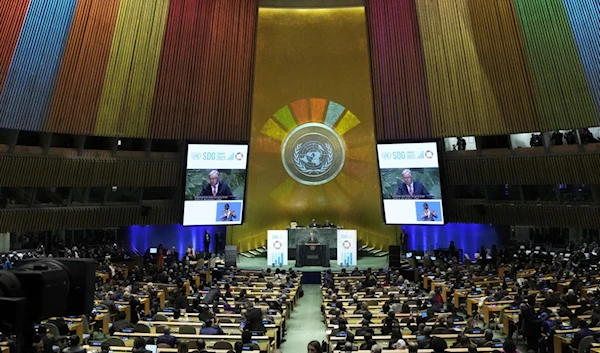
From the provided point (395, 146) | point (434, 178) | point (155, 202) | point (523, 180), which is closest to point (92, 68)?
point (155, 202)

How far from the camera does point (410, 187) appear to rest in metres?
22.4

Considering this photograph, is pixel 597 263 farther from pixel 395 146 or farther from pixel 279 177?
pixel 279 177

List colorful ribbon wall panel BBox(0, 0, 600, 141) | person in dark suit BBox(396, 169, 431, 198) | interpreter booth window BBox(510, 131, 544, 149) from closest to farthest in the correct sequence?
1. colorful ribbon wall panel BBox(0, 0, 600, 141)
2. interpreter booth window BBox(510, 131, 544, 149)
3. person in dark suit BBox(396, 169, 431, 198)

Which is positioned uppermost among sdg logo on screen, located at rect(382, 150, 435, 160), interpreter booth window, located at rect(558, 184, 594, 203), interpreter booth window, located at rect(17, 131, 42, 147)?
sdg logo on screen, located at rect(382, 150, 435, 160)

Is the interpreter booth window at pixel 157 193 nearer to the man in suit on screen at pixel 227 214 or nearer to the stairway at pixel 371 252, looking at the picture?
the man in suit on screen at pixel 227 214

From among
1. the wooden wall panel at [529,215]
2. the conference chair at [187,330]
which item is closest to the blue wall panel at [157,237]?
the wooden wall panel at [529,215]

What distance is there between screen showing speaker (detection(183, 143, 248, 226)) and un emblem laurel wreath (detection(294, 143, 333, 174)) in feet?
19.0

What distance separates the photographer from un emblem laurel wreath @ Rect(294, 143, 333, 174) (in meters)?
28.7

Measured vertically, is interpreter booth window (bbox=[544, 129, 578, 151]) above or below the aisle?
above

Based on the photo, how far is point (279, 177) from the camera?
1140 inches

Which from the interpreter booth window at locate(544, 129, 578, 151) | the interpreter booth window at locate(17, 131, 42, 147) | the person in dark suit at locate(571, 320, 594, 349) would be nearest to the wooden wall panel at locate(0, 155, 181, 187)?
the interpreter booth window at locate(17, 131, 42, 147)

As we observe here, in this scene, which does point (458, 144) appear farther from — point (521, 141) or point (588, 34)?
point (588, 34)

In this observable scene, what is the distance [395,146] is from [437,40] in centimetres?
445

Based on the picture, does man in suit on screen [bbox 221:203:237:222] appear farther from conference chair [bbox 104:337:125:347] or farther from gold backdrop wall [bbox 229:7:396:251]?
conference chair [bbox 104:337:125:347]
